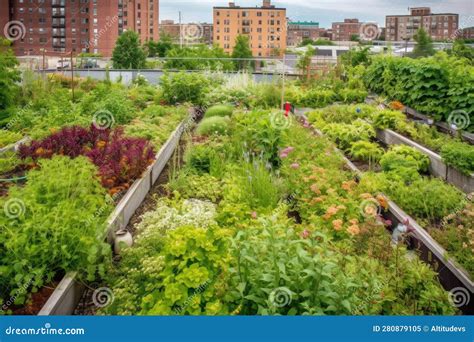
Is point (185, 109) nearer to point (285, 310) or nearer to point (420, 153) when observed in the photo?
point (420, 153)

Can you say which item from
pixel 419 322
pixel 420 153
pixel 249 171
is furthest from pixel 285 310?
pixel 420 153

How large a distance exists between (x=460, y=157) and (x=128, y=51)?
36382mm

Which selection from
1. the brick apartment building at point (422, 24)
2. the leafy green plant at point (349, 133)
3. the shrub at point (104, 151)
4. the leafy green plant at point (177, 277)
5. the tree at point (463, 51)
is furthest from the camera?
the brick apartment building at point (422, 24)

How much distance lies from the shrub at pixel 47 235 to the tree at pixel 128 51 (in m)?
35.1

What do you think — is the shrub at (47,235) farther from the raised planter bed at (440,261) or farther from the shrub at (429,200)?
the shrub at (429,200)

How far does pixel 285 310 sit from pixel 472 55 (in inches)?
475

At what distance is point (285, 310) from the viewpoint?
3.19 m

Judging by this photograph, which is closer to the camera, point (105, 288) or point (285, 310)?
point (285, 310)

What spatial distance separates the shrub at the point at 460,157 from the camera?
6.41 m

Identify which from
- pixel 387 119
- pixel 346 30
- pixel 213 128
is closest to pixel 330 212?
pixel 213 128

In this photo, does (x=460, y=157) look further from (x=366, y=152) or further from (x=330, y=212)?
(x=330, y=212)

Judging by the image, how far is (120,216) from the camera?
5.12 metres

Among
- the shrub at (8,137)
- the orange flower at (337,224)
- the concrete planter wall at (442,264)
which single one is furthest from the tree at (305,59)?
the orange flower at (337,224)

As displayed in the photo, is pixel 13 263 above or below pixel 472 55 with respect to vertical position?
below
